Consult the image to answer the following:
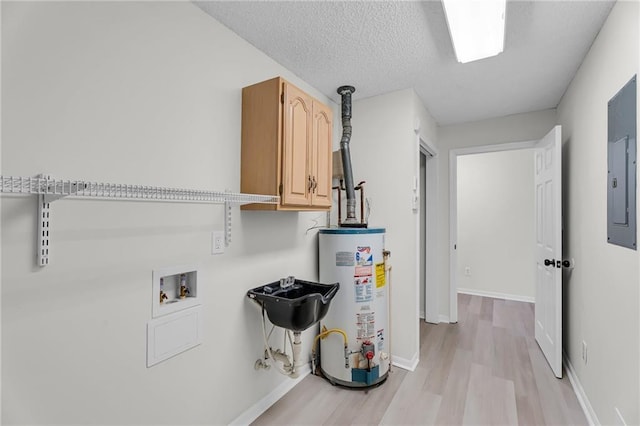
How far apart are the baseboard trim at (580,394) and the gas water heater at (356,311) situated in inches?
51.7

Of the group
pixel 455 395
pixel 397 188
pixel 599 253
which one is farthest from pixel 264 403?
pixel 599 253

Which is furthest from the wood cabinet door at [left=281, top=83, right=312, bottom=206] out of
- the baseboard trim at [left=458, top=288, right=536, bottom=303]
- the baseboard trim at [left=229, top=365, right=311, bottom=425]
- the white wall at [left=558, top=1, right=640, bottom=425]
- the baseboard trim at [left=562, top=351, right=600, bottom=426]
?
the baseboard trim at [left=458, top=288, right=536, bottom=303]

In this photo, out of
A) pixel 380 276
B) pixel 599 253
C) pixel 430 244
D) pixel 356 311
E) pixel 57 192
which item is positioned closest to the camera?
pixel 57 192

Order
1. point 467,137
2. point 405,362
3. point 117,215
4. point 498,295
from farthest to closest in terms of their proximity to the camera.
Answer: point 498,295 → point 467,137 → point 405,362 → point 117,215

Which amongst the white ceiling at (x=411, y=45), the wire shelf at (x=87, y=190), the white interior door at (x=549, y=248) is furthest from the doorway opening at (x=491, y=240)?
the wire shelf at (x=87, y=190)

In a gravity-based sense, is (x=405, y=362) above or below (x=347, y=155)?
below

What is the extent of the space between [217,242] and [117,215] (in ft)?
1.84

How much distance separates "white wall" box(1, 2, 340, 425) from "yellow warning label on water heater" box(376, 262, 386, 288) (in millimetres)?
1035

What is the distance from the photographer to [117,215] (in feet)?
4.35

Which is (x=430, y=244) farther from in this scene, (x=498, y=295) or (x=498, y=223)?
(x=498, y=295)

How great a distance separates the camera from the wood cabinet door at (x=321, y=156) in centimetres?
215

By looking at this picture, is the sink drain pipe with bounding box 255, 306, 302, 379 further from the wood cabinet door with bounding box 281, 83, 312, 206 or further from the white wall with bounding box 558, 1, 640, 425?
the white wall with bounding box 558, 1, 640, 425

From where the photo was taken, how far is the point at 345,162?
269 cm

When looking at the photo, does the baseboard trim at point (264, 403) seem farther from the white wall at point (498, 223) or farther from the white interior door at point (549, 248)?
the white wall at point (498, 223)
